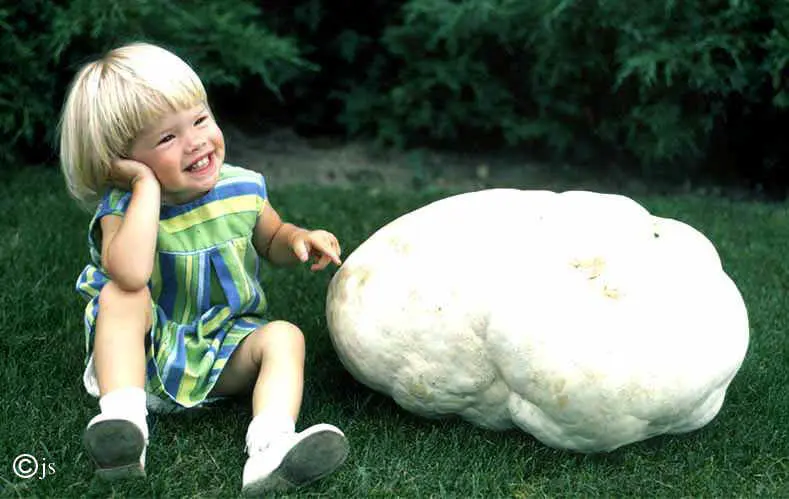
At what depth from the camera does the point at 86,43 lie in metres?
5.11

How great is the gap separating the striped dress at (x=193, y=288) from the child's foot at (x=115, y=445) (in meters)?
0.31

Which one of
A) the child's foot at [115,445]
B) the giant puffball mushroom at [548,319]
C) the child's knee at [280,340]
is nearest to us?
the child's foot at [115,445]

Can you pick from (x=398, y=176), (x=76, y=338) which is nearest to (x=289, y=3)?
(x=398, y=176)

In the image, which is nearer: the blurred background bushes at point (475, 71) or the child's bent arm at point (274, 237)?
the child's bent arm at point (274, 237)

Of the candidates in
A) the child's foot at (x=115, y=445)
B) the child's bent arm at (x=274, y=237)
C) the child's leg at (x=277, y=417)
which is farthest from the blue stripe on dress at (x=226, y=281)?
the child's foot at (x=115, y=445)

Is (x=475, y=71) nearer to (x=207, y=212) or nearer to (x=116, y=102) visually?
(x=207, y=212)

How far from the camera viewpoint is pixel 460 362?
9.14 ft

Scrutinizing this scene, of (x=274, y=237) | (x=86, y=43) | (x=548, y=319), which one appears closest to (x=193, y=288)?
(x=274, y=237)

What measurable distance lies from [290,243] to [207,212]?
25cm

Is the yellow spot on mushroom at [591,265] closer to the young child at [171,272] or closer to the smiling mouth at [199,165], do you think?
the young child at [171,272]

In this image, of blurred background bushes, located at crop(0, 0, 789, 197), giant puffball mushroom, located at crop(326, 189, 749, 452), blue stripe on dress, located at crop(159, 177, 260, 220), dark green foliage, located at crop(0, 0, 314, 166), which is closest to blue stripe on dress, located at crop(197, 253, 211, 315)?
blue stripe on dress, located at crop(159, 177, 260, 220)

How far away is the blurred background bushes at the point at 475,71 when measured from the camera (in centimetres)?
504

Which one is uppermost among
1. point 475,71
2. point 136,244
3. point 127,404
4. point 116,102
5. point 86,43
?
point 116,102

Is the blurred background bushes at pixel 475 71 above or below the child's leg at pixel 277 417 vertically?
below
